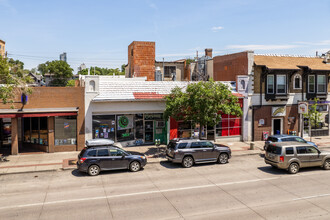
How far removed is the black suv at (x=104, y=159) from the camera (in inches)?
656

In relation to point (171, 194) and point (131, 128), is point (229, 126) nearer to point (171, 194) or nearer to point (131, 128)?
point (131, 128)

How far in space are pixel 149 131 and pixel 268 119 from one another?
11929 millimetres

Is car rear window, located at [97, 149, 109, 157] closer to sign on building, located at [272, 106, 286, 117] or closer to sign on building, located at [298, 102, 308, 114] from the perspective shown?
sign on building, located at [272, 106, 286, 117]

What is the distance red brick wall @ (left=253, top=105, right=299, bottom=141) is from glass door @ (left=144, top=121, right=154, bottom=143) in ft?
32.8

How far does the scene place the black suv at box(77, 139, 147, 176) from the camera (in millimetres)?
16672

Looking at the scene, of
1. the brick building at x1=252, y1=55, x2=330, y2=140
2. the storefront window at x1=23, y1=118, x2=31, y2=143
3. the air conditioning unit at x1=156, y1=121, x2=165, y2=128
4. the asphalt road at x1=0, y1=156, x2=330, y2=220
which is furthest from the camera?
the brick building at x1=252, y1=55, x2=330, y2=140

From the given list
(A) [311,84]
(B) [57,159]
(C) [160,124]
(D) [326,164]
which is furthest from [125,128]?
(A) [311,84]

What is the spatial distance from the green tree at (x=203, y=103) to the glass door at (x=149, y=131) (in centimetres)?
348

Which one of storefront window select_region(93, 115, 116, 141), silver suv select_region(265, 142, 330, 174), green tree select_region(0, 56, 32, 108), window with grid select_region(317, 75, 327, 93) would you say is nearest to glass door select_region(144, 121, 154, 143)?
storefront window select_region(93, 115, 116, 141)

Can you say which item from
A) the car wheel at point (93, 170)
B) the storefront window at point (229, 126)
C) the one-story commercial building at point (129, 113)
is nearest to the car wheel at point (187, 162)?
the one-story commercial building at point (129, 113)

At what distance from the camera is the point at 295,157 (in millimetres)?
17188

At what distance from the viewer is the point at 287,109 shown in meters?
28.8

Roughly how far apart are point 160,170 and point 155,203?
588 centimetres

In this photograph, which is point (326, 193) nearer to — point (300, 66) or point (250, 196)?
point (250, 196)
